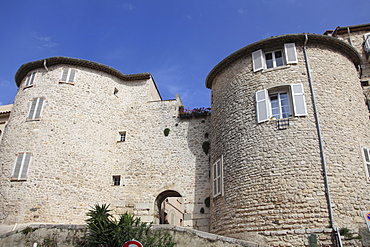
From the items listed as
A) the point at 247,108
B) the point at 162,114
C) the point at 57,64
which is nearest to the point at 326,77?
the point at 247,108

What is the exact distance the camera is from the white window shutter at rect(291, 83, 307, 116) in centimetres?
1180

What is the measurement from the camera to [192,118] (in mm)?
17625

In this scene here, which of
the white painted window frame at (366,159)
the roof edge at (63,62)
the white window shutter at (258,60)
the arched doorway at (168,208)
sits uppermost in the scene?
the roof edge at (63,62)

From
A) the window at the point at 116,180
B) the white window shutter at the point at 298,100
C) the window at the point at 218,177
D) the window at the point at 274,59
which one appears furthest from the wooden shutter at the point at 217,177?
the window at the point at 116,180

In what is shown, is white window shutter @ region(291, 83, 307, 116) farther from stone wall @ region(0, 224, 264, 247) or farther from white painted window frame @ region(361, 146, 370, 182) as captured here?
stone wall @ region(0, 224, 264, 247)

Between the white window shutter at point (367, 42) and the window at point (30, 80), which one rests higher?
the white window shutter at point (367, 42)

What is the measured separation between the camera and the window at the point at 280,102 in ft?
39.3

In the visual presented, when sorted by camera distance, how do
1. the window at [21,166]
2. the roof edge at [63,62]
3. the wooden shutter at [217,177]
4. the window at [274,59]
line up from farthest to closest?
1. the roof edge at [63,62]
2. the window at [21,166]
3. the window at [274,59]
4. the wooden shutter at [217,177]

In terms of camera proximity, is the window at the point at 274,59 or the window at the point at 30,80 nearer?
the window at the point at 274,59

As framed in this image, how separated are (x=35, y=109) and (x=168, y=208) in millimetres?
10097

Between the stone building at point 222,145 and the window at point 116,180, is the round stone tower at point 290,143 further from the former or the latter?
the window at point 116,180

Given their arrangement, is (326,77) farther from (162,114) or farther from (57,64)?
(57,64)

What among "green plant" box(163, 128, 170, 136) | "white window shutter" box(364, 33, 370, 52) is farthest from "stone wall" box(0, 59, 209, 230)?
"white window shutter" box(364, 33, 370, 52)

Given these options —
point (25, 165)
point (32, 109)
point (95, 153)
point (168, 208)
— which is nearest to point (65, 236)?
point (25, 165)
